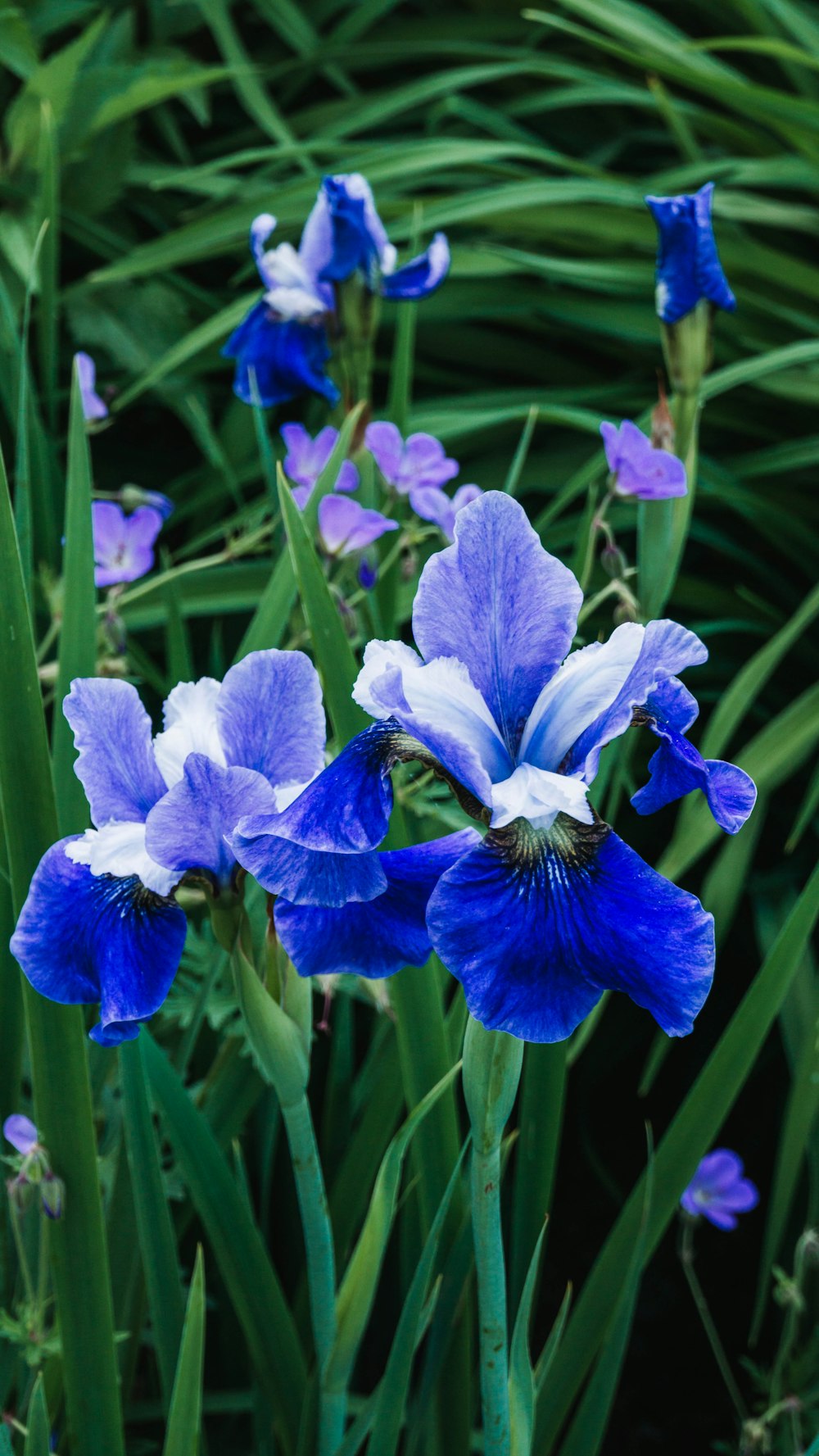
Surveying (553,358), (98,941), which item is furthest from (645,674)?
(553,358)

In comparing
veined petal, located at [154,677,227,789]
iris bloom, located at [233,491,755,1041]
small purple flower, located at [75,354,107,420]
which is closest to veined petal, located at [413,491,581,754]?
iris bloom, located at [233,491,755,1041]

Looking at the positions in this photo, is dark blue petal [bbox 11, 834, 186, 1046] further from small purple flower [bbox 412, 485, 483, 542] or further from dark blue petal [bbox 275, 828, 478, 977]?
small purple flower [bbox 412, 485, 483, 542]

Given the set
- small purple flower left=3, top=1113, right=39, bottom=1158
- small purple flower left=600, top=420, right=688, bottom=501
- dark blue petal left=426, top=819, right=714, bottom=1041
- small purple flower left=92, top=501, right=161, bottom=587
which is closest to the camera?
dark blue petal left=426, top=819, right=714, bottom=1041

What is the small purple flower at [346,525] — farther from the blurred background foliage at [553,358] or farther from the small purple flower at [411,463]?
the blurred background foliage at [553,358]

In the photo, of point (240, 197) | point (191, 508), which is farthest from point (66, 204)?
point (191, 508)

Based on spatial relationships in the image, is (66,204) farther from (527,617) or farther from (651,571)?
(527,617)

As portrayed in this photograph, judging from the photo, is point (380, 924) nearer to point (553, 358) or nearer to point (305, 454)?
point (305, 454)

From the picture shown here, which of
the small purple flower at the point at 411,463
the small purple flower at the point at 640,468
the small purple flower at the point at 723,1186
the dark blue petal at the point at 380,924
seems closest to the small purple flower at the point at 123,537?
the small purple flower at the point at 411,463
